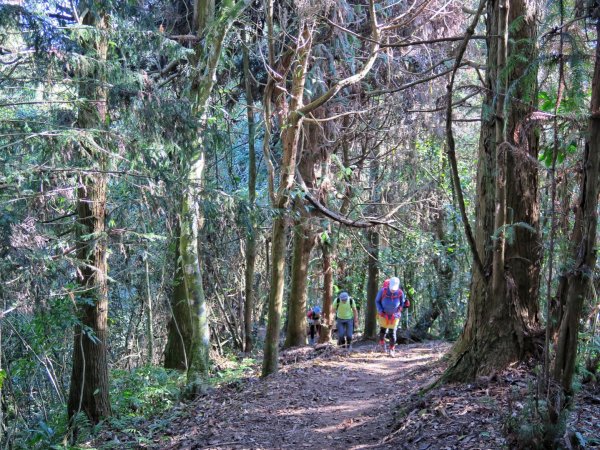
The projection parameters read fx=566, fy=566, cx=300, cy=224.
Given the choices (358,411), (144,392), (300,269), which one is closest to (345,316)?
(300,269)

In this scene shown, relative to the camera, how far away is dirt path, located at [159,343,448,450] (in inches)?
283

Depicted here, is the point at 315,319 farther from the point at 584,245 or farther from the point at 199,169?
the point at 584,245

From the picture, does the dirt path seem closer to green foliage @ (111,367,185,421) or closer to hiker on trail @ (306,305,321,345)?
green foliage @ (111,367,185,421)

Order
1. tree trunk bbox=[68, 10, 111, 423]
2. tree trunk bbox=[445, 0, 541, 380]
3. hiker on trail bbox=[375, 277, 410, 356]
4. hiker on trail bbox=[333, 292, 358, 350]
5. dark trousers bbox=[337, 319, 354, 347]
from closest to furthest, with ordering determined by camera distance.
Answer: tree trunk bbox=[445, 0, 541, 380] → tree trunk bbox=[68, 10, 111, 423] → hiker on trail bbox=[375, 277, 410, 356] → hiker on trail bbox=[333, 292, 358, 350] → dark trousers bbox=[337, 319, 354, 347]

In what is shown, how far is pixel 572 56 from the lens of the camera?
13.8 feet

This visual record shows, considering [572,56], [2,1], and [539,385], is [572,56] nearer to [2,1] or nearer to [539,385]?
[539,385]

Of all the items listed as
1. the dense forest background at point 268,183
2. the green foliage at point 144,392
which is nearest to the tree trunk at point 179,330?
the dense forest background at point 268,183

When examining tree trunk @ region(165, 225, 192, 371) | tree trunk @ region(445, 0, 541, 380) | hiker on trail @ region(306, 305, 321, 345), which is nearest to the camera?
tree trunk @ region(445, 0, 541, 380)

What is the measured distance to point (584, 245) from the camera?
166 inches

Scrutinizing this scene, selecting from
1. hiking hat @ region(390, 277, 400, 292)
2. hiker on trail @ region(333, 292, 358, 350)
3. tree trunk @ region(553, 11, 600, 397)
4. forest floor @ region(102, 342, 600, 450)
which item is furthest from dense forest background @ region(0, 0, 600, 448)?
hiking hat @ region(390, 277, 400, 292)

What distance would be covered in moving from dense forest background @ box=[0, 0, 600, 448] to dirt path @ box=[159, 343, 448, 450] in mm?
1027

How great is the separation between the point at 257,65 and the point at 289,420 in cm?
1006

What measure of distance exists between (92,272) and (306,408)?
4.54m

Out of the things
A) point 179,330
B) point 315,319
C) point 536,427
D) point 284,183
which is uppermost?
point 284,183
